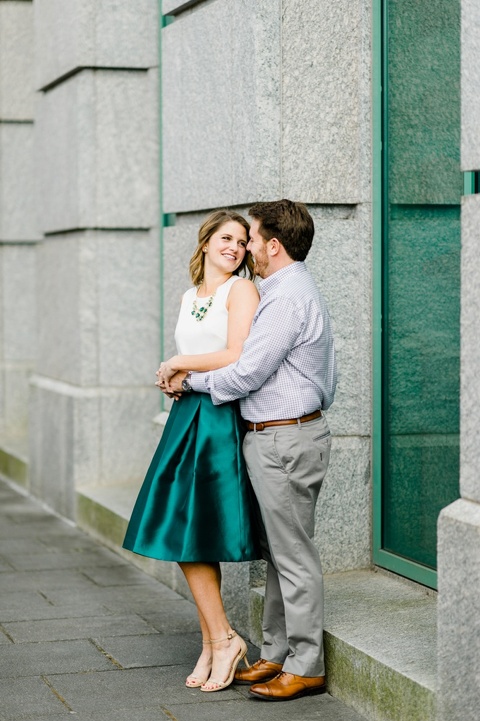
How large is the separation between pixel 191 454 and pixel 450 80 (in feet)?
6.43

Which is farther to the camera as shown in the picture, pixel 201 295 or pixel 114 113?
pixel 114 113

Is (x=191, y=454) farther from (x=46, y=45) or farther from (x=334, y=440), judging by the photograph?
(x=46, y=45)

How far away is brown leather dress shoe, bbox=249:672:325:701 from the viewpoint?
5062mm

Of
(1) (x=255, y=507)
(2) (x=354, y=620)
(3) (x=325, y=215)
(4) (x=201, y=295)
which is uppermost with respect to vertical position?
(3) (x=325, y=215)

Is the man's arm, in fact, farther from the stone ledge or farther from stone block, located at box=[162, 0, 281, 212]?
the stone ledge

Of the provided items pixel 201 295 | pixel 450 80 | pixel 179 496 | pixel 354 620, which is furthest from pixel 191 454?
pixel 450 80

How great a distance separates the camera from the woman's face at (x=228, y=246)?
17.2 ft

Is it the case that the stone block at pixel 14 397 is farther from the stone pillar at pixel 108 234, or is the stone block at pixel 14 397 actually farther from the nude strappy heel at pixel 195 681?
the nude strappy heel at pixel 195 681

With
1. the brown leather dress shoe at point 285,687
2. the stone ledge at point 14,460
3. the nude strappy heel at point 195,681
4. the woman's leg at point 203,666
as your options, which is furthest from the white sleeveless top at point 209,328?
the stone ledge at point 14,460

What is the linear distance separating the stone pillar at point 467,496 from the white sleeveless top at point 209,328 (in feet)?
4.03

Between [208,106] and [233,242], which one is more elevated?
[208,106]

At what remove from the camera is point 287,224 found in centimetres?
492

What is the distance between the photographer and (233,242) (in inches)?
206

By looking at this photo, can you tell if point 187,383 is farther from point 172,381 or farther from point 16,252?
point 16,252
